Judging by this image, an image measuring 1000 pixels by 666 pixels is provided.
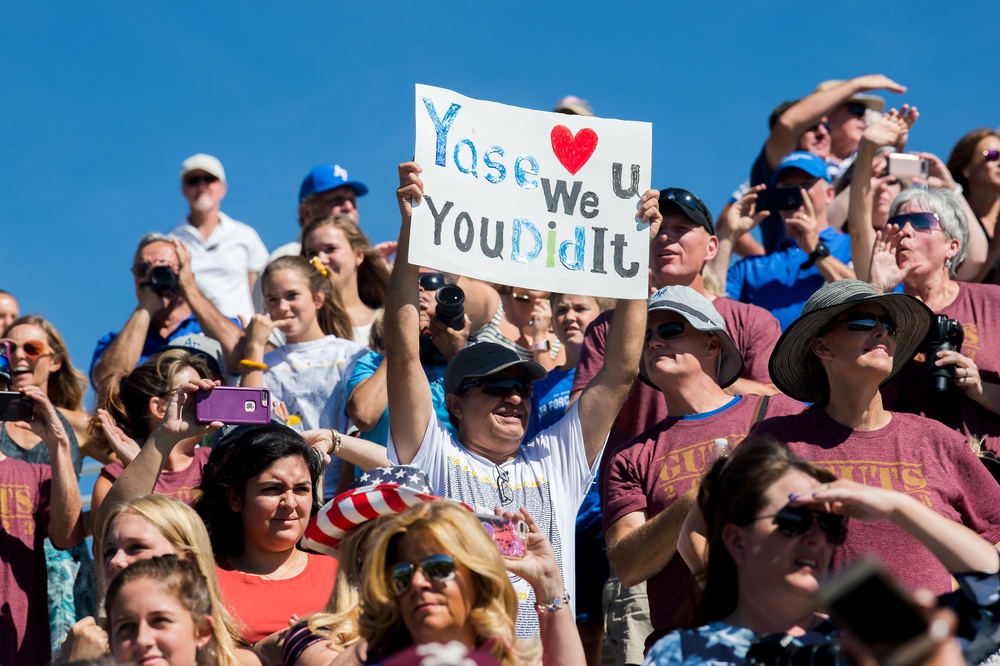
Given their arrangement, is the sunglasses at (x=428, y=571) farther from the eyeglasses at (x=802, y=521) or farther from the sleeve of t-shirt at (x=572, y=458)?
the sleeve of t-shirt at (x=572, y=458)

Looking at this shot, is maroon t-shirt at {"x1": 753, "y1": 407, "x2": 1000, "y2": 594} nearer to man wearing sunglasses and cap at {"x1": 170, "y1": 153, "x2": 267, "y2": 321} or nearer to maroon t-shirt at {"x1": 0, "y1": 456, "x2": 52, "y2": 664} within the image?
maroon t-shirt at {"x1": 0, "y1": 456, "x2": 52, "y2": 664}

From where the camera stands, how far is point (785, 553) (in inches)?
147

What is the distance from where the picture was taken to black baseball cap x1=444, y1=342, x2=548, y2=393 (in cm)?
573

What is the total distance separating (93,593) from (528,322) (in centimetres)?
289

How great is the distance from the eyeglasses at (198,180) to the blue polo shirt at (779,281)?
416cm

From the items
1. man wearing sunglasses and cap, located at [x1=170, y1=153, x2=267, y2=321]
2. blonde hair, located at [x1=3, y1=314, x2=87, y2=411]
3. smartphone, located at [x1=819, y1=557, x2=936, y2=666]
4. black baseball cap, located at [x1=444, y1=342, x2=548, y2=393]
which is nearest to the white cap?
man wearing sunglasses and cap, located at [x1=170, y1=153, x2=267, y2=321]

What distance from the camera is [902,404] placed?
6141mm

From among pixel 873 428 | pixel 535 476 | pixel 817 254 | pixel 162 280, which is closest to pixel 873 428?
pixel 873 428

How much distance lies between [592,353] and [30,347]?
11.0 ft

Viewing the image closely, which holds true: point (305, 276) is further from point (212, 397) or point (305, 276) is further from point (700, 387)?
point (700, 387)

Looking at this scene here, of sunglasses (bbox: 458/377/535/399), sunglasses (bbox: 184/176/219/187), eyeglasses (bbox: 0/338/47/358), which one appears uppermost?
sunglasses (bbox: 184/176/219/187)

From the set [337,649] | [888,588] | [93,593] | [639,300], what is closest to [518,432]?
[639,300]

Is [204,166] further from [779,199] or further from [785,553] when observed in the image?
[785,553]

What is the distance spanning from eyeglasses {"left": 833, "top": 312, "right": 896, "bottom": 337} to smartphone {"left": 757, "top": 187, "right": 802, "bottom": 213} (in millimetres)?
2807
